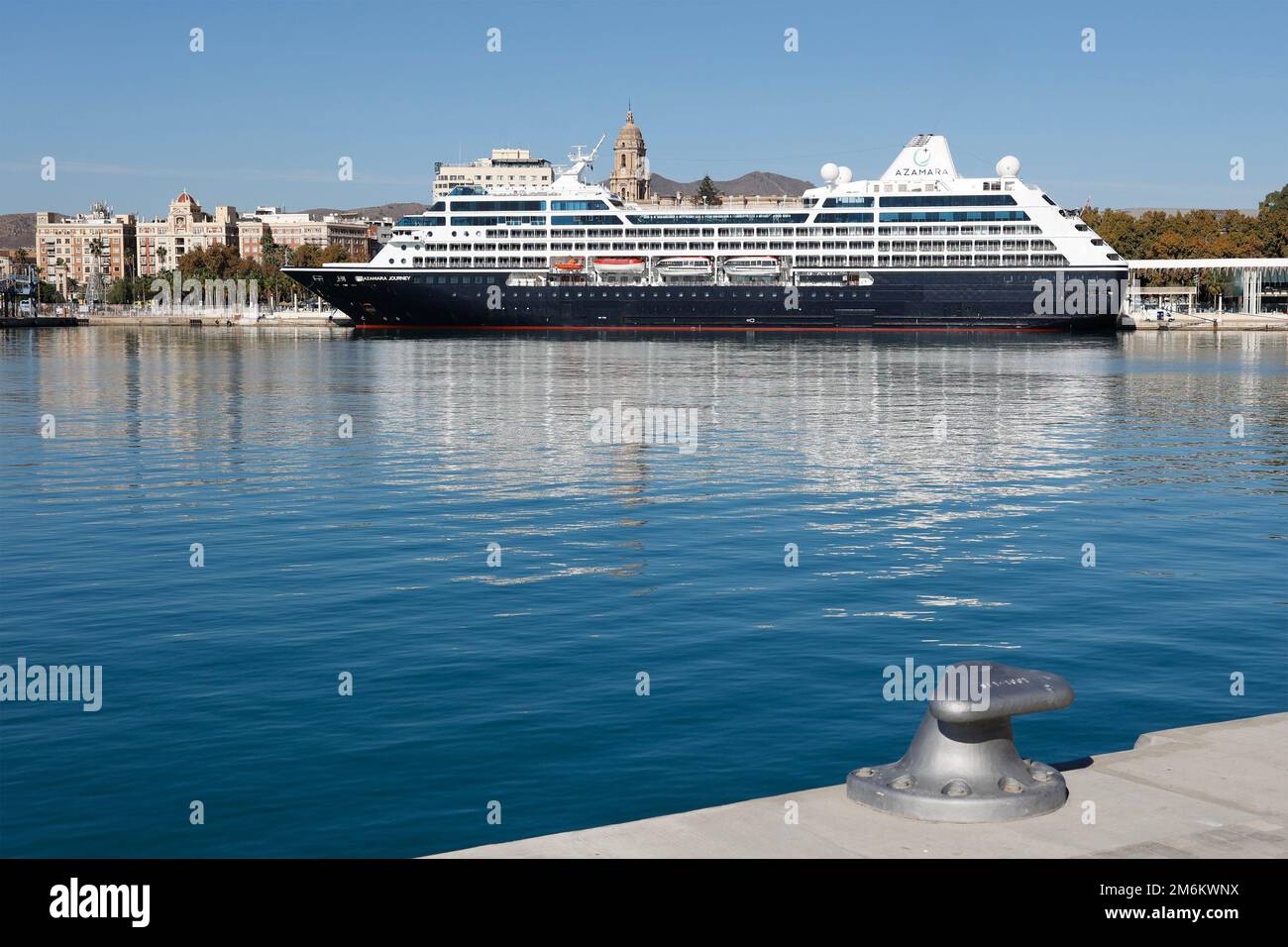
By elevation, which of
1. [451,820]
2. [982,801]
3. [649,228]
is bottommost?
[451,820]

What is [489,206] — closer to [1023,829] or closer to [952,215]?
[952,215]

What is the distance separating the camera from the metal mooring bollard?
809cm

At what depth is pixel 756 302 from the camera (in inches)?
4946

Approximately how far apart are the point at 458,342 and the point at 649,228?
1066 inches

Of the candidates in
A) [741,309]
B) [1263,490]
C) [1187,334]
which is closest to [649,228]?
[741,309]

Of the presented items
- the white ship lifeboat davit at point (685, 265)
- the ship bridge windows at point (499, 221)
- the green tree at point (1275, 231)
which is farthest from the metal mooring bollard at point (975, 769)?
the green tree at point (1275, 231)

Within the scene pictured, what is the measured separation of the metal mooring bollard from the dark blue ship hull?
118123 mm

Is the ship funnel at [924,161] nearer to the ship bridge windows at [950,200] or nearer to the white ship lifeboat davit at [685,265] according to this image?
the ship bridge windows at [950,200]

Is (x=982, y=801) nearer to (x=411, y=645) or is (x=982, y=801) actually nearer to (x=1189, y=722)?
(x=1189, y=722)

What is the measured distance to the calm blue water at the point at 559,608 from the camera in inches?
445

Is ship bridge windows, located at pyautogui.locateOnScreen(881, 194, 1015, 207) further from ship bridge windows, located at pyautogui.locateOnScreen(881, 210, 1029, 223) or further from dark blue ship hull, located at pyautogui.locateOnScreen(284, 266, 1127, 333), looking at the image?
dark blue ship hull, located at pyautogui.locateOnScreen(284, 266, 1127, 333)

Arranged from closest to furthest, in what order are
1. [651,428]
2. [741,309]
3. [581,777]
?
[581,777]
[651,428]
[741,309]

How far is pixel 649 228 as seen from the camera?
132 m

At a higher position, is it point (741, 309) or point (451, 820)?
point (741, 309)
